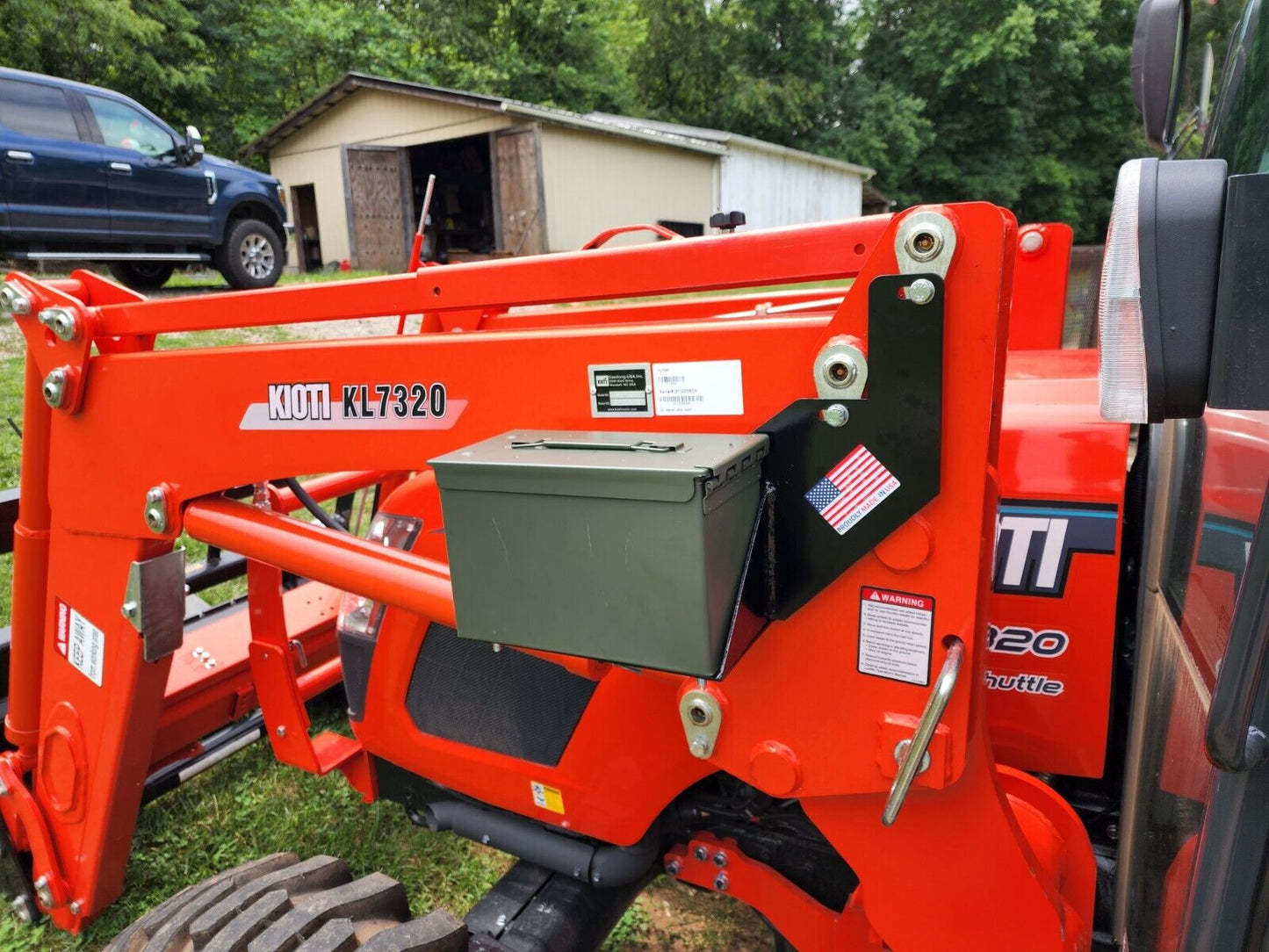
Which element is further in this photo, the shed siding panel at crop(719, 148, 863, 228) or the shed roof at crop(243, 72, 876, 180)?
the shed siding panel at crop(719, 148, 863, 228)

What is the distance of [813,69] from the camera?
29.0 m

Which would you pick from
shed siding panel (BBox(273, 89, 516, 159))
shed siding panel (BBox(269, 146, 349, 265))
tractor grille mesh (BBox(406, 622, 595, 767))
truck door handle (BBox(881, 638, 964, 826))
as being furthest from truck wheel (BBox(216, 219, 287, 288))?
truck door handle (BBox(881, 638, 964, 826))

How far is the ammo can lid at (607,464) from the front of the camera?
97 centimetres

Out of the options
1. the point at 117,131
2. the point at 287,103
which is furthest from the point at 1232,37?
the point at 287,103

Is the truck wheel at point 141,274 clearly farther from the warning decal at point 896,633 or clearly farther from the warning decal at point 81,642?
the warning decal at point 896,633

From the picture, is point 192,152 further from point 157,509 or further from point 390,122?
point 390,122

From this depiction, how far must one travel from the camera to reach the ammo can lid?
3.17 feet

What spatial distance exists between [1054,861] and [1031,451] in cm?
65

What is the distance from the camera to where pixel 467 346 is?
1.31m

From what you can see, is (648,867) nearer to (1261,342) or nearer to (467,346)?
(467,346)

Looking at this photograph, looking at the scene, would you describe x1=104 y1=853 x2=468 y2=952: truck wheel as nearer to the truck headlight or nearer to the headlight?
the headlight

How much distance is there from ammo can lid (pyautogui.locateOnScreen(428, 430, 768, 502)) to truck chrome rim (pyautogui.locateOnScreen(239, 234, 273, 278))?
33.7ft

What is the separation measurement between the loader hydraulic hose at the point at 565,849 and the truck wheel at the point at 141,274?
10.3 metres

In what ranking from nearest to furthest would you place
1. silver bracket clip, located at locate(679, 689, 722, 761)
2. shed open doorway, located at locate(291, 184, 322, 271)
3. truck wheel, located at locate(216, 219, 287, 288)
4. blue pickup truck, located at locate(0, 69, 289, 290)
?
silver bracket clip, located at locate(679, 689, 722, 761), blue pickup truck, located at locate(0, 69, 289, 290), truck wheel, located at locate(216, 219, 287, 288), shed open doorway, located at locate(291, 184, 322, 271)
